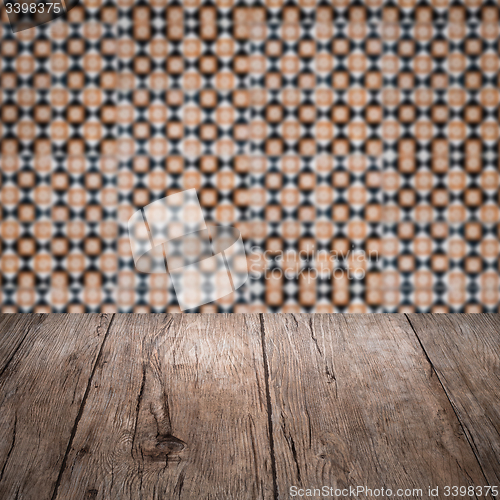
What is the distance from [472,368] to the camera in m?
1.27

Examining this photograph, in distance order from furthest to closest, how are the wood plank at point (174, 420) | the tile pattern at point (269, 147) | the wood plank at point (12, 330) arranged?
the tile pattern at point (269, 147), the wood plank at point (12, 330), the wood plank at point (174, 420)

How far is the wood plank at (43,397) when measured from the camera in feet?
3.07

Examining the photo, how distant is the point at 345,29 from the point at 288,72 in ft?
0.60

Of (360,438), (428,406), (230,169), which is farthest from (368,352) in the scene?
(230,169)

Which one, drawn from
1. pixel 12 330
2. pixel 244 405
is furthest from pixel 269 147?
pixel 12 330

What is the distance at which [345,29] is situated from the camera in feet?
4.92

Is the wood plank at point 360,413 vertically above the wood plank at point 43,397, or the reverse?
the wood plank at point 43,397

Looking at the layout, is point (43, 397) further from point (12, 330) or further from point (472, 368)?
point (472, 368)

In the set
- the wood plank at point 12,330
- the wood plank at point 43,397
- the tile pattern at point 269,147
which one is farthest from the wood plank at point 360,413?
the wood plank at point 12,330

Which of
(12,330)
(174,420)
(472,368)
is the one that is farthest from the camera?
(12,330)

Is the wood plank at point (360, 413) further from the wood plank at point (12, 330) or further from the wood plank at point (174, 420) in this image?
the wood plank at point (12, 330)

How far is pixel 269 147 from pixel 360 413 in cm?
75

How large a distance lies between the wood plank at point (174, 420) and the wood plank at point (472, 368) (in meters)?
0.37

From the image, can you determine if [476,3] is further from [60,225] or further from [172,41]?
[60,225]
